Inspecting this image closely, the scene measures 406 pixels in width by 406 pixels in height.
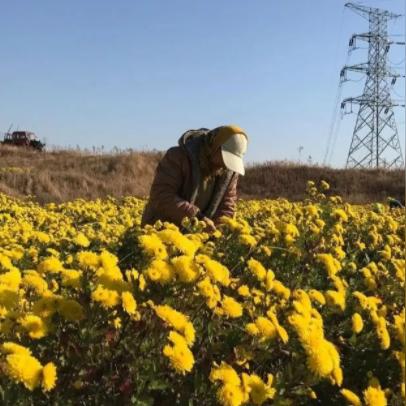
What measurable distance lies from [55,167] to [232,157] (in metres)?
19.3

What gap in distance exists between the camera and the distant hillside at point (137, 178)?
18.1 meters

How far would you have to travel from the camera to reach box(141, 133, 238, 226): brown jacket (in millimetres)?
4859

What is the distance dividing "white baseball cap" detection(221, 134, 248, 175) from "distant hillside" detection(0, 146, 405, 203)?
12.9m

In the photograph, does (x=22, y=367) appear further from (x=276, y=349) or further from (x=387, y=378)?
(x=387, y=378)

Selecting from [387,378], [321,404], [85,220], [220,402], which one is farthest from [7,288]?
[85,220]

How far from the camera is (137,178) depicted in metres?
22.1

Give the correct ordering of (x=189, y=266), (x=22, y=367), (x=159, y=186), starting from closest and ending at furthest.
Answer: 1. (x=22, y=367)
2. (x=189, y=266)
3. (x=159, y=186)

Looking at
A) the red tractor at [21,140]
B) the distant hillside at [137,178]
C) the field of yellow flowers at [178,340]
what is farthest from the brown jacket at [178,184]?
the red tractor at [21,140]

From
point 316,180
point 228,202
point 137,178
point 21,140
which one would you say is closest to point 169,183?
point 228,202

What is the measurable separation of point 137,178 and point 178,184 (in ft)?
56.7

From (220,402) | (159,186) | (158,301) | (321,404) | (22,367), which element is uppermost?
(159,186)

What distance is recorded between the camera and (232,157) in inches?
179

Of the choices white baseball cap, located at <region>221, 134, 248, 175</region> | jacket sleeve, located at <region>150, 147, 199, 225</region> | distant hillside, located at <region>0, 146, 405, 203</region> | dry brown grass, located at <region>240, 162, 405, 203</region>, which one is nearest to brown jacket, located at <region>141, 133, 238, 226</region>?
jacket sleeve, located at <region>150, 147, 199, 225</region>

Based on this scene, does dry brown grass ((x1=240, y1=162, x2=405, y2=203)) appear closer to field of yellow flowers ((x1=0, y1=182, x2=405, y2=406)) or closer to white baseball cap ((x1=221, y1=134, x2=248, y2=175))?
white baseball cap ((x1=221, y1=134, x2=248, y2=175))
